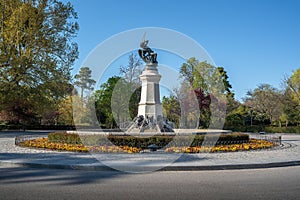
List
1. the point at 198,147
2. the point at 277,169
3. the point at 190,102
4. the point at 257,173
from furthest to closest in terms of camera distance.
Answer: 1. the point at 190,102
2. the point at 198,147
3. the point at 277,169
4. the point at 257,173

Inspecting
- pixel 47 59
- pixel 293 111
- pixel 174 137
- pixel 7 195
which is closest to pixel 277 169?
pixel 174 137

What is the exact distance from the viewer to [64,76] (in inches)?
1291

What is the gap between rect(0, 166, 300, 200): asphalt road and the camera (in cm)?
690

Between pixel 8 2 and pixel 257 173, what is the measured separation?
1172 inches

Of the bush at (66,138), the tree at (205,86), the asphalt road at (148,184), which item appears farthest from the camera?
the tree at (205,86)

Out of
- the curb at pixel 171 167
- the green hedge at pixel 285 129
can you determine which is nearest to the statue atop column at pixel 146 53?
the curb at pixel 171 167

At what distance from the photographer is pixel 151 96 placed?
915 inches

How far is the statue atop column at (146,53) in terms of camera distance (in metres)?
24.2

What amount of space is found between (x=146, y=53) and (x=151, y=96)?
12.5ft

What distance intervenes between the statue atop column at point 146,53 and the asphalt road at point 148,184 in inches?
585

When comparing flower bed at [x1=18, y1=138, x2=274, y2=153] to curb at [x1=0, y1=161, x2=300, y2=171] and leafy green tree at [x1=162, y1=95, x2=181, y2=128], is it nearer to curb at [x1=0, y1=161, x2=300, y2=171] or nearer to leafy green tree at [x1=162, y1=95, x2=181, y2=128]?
curb at [x1=0, y1=161, x2=300, y2=171]

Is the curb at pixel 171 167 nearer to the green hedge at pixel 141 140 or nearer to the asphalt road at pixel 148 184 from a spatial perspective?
the asphalt road at pixel 148 184

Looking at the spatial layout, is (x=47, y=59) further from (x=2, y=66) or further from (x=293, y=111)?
(x=293, y=111)

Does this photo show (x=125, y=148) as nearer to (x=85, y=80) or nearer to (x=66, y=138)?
(x=66, y=138)
